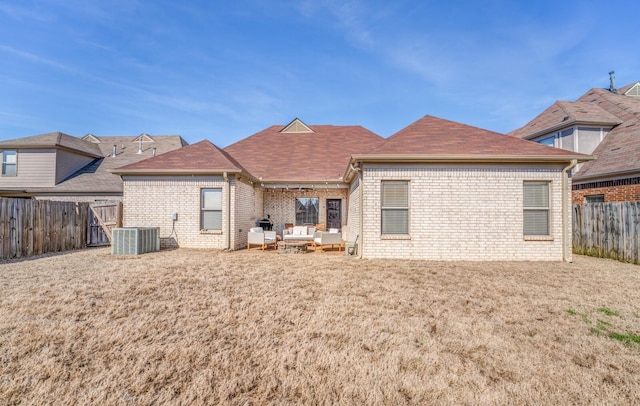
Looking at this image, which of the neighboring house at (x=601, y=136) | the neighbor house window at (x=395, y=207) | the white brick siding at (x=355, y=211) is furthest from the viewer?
the neighboring house at (x=601, y=136)

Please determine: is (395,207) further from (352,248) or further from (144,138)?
(144,138)

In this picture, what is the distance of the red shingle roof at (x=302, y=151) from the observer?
14.5 meters

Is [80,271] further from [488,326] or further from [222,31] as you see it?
[222,31]

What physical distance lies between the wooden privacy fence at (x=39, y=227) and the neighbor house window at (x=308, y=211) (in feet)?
30.0

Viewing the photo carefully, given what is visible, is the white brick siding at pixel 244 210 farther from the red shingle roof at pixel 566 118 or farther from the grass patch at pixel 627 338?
the red shingle roof at pixel 566 118

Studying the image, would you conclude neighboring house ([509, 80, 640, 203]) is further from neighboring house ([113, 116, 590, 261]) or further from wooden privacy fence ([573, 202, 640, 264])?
neighboring house ([113, 116, 590, 261])

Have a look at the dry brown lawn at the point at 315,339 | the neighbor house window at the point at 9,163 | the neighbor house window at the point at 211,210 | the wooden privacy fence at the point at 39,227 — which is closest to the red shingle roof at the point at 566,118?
the dry brown lawn at the point at 315,339

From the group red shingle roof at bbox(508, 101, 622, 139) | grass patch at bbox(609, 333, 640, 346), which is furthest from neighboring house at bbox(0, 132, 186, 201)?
red shingle roof at bbox(508, 101, 622, 139)

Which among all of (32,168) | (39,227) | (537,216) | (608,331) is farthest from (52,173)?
(537,216)

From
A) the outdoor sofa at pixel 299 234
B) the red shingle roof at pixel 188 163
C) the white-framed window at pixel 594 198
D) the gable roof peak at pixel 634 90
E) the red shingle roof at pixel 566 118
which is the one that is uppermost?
the gable roof peak at pixel 634 90

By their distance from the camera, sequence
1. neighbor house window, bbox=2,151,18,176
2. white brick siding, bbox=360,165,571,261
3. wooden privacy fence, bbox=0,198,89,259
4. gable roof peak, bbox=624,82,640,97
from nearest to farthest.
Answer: wooden privacy fence, bbox=0,198,89,259, white brick siding, bbox=360,165,571,261, neighbor house window, bbox=2,151,18,176, gable roof peak, bbox=624,82,640,97

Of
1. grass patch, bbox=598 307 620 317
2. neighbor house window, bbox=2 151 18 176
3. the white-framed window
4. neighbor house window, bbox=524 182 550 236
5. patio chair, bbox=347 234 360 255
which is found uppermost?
neighbor house window, bbox=2 151 18 176

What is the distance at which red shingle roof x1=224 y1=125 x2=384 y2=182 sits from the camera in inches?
571

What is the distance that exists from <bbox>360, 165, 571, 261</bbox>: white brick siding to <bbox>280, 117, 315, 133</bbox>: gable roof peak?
1060 cm
